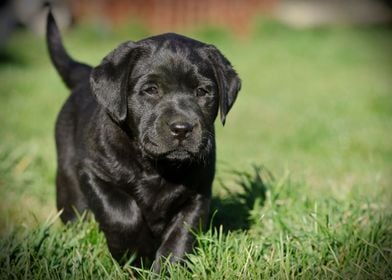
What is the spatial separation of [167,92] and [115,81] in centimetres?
29

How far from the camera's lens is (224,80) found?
13.1 ft

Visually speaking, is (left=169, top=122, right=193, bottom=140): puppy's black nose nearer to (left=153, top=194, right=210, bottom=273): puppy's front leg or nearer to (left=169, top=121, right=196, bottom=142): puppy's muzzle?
(left=169, top=121, right=196, bottom=142): puppy's muzzle

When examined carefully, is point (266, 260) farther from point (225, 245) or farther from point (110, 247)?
point (110, 247)

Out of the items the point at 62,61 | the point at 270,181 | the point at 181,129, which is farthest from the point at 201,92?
the point at 62,61

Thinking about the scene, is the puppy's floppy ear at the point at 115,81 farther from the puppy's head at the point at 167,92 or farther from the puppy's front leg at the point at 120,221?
the puppy's front leg at the point at 120,221

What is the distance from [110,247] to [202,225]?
0.51 metres

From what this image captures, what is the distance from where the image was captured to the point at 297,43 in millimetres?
15109

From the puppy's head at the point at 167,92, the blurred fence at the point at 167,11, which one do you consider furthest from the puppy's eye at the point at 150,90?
the blurred fence at the point at 167,11

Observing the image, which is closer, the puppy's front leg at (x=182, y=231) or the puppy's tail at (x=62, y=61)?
the puppy's front leg at (x=182, y=231)

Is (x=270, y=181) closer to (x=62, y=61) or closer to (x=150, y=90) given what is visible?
(x=150, y=90)

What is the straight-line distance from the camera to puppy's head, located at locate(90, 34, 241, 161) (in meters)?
3.58

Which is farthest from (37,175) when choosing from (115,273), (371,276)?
(371,276)

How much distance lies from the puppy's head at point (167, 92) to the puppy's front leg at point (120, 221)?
0.33 metres

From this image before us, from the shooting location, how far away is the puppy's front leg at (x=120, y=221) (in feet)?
12.4
